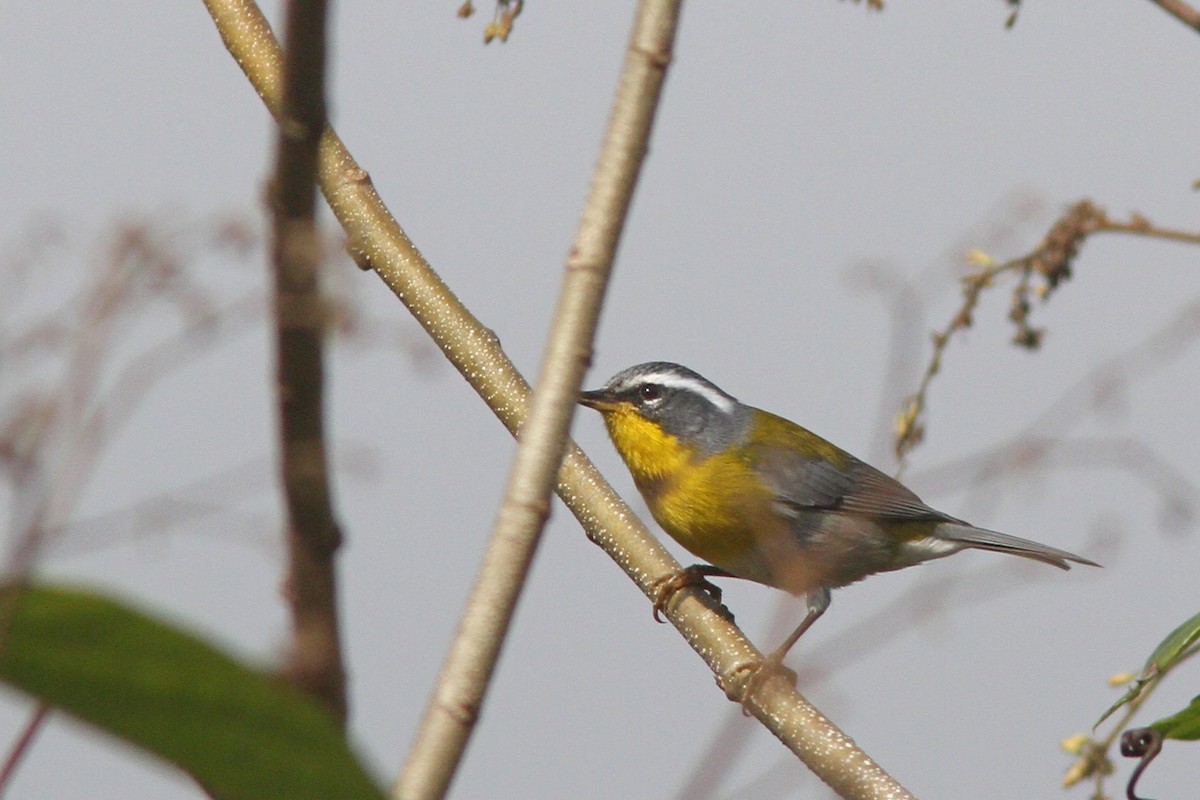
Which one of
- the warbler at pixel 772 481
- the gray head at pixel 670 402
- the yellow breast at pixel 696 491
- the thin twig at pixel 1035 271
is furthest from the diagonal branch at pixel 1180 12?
the gray head at pixel 670 402

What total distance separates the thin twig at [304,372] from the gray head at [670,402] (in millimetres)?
4443

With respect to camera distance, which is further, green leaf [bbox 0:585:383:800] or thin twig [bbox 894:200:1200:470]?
thin twig [bbox 894:200:1200:470]

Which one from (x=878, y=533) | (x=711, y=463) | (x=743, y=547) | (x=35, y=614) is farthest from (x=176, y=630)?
(x=878, y=533)

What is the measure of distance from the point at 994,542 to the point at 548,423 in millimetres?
4906

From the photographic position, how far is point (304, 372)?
0.95m

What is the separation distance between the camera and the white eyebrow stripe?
18.5 ft

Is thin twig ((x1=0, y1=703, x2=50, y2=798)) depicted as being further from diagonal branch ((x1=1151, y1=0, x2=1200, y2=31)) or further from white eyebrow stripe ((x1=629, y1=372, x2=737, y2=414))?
white eyebrow stripe ((x1=629, y1=372, x2=737, y2=414))

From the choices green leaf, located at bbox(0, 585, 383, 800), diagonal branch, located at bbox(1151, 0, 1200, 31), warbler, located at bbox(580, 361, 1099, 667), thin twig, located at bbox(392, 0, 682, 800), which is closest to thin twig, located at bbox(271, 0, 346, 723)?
green leaf, located at bbox(0, 585, 383, 800)

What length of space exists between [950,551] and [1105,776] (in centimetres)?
349

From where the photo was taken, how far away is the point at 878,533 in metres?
5.71

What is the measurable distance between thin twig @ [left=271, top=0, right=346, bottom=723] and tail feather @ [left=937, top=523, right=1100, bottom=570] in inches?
187

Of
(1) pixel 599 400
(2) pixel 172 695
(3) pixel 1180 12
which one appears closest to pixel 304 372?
(2) pixel 172 695

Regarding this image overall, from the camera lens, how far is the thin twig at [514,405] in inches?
104

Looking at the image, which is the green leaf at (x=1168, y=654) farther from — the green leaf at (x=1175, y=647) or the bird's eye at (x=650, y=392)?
the bird's eye at (x=650, y=392)
